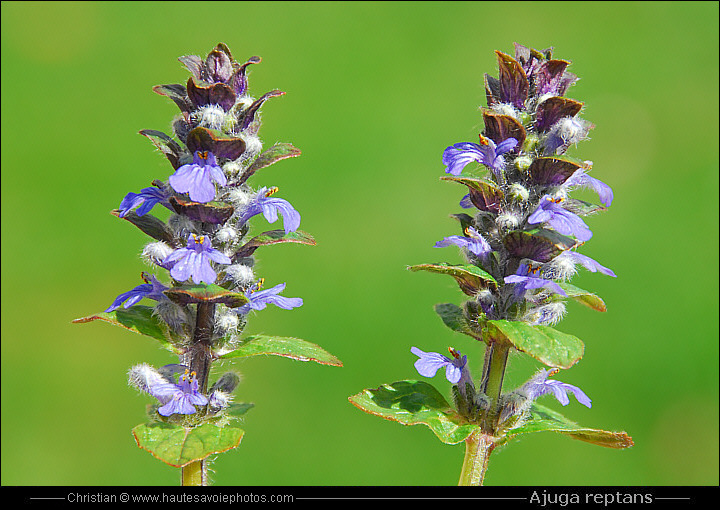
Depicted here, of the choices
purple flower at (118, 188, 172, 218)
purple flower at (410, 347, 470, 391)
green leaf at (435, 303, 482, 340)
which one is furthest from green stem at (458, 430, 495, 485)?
purple flower at (118, 188, 172, 218)

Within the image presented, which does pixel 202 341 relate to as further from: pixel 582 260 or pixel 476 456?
pixel 582 260

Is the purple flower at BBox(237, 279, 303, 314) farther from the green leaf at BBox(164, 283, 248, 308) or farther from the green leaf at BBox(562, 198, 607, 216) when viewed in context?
the green leaf at BBox(562, 198, 607, 216)

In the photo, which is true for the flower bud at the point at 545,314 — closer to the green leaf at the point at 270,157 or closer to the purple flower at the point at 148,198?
the green leaf at the point at 270,157

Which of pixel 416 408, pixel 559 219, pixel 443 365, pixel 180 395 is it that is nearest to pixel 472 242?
pixel 559 219

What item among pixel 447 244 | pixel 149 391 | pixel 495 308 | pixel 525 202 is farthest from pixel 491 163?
pixel 149 391

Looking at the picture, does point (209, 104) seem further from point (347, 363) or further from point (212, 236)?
point (347, 363)

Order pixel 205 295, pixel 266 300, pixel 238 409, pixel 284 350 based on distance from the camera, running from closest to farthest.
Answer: pixel 205 295 → pixel 284 350 → pixel 266 300 → pixel 238 409
